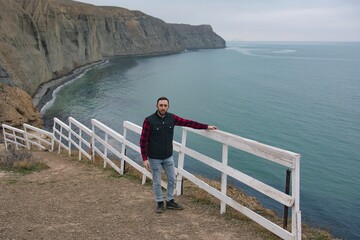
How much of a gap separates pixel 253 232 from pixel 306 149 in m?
23.6

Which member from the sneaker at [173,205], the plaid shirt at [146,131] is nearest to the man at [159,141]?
the plaid shirt at [146,131]

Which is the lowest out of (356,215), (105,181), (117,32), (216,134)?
(356,215)

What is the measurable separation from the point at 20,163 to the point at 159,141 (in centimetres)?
654

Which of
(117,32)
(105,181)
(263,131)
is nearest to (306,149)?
(263,131)

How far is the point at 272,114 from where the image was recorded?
1617 inches

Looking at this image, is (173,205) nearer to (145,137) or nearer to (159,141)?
(159,141)

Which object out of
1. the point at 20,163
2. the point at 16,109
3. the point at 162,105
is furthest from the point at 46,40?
the point at 162,105

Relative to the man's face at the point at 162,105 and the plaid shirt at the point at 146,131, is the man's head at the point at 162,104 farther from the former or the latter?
the plaid shirt at the point at 146,131

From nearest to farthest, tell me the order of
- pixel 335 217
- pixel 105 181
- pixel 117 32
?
pixel 105 181, pixel 335 217, pixel 117 32

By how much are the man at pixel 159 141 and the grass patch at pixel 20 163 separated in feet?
19.1

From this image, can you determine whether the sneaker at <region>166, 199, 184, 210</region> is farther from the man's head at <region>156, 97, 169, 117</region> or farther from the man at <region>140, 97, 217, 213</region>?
the man's head at <region>156, 97, 169, 117</region>

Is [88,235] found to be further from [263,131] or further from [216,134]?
[263,131]

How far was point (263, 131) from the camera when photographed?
33.6m

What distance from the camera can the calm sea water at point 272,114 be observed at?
19.8 meters
